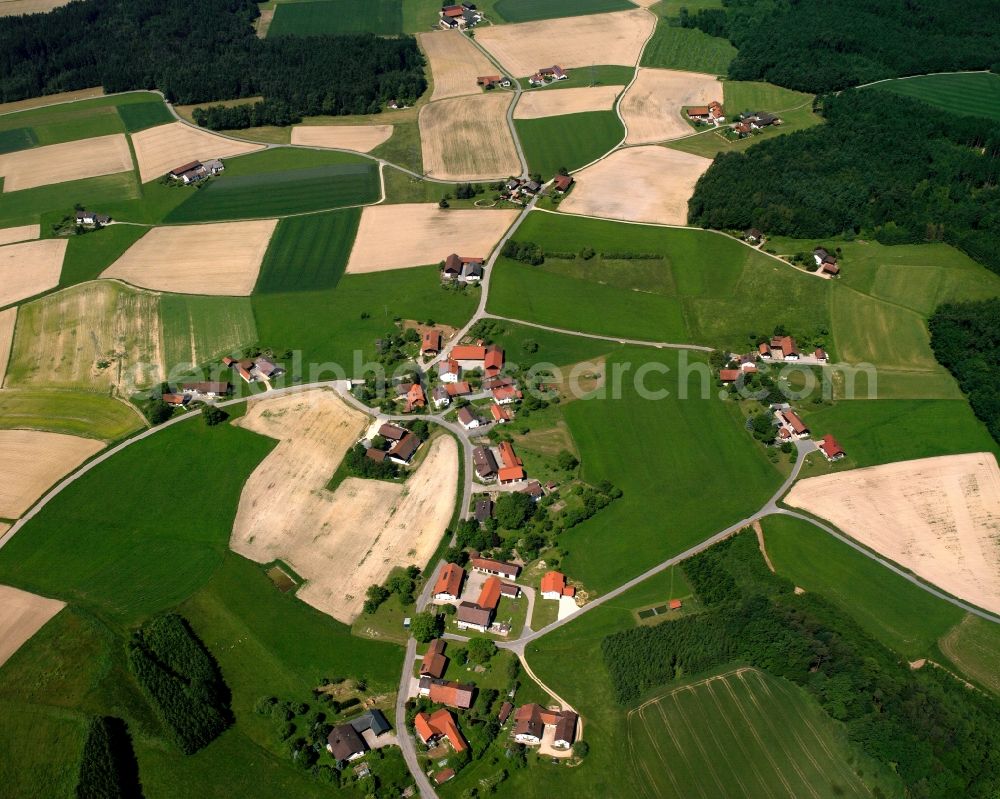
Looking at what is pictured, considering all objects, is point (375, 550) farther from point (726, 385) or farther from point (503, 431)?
point (726, 385)

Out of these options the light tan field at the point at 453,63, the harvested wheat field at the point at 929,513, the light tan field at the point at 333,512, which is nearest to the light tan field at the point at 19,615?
the light tan field at the point at 333,512

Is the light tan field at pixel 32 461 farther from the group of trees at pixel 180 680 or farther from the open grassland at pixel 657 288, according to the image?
the open grassland at pixel 657 288

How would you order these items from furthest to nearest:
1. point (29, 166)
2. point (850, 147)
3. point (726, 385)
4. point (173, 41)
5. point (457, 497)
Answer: point (173, 41), point (29, 166), point (850, 147), point (726, 385), point (457, 497)

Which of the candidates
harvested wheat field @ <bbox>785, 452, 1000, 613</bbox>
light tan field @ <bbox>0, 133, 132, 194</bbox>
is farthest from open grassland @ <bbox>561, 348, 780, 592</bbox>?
light tan field @ <bbox>0, 133, 132, 194</bbox>

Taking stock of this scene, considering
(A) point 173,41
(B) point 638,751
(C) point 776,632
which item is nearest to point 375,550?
(B) point 638,751

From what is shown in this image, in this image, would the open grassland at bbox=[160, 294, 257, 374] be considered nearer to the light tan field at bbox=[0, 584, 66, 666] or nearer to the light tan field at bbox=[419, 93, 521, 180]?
the light tan field at bbox=[0, 584, 66, 666]

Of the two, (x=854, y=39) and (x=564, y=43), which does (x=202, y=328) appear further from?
(x=854, y=39)

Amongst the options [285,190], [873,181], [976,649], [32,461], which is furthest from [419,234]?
[976,649]
